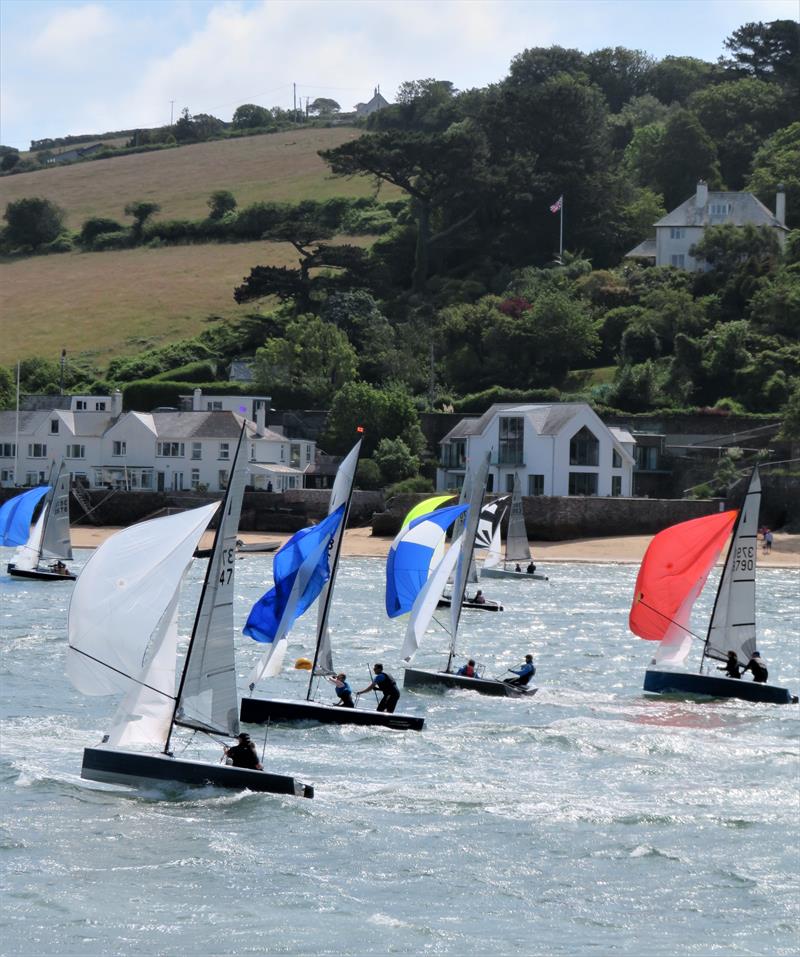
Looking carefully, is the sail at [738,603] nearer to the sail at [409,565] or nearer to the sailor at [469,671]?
the sailor at [469,671]

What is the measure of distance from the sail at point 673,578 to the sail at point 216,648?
12.3 metres

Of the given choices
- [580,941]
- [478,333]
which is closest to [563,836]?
[580,941]

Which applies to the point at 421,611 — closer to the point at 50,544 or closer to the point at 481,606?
the point at 481,606

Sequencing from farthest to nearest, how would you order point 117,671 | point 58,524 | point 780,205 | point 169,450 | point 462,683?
1. point 780,205
2. point 169,450
3. point 58,524
4. point 462,683
5. point 117,671

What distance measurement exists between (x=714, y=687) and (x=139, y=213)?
436 ft

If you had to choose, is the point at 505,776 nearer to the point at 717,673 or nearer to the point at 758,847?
the point at 758,847

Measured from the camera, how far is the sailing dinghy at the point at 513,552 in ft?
206

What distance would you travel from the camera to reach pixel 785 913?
65.2 ft

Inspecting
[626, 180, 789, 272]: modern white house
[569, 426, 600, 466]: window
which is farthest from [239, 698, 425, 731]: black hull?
[626, 180, 789, 272]: modern white house

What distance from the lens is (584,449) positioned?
79562 millimetres

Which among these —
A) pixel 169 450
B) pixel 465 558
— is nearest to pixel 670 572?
pixel 465 558

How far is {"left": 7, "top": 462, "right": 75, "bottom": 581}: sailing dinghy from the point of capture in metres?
57.9

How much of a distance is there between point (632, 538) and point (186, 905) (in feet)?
179

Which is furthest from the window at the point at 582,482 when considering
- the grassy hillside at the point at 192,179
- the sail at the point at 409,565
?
the grassy hillside at the point at 192,179
